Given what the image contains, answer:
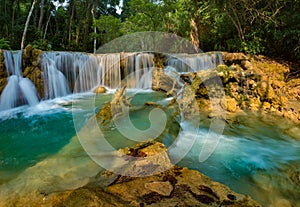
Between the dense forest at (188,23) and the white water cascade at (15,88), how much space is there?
734cm

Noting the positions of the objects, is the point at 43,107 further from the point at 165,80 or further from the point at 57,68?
the point at 165,80

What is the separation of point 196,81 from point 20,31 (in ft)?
59.5

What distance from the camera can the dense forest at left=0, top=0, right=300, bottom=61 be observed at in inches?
430

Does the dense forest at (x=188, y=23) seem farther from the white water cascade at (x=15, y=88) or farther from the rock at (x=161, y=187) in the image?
the rock at (x=161, y=187)

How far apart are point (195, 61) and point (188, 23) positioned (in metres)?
5.97

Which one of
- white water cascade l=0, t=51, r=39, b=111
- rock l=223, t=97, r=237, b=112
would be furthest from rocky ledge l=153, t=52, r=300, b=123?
white water cascade l=0, t=51, r=39, b=111

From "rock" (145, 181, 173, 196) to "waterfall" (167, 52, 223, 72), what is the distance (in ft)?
33.7

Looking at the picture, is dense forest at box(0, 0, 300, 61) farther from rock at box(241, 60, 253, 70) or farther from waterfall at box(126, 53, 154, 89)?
waterfall at box(126, 53, 154, 89)

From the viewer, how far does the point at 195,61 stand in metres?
12.0

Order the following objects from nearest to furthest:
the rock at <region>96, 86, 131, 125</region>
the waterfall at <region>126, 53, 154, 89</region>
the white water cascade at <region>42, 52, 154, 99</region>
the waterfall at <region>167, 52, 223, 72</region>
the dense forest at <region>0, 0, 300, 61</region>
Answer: the rock at <region>96, 86, 131, 125</region> → the white water cascade at <region>42, 52, 154, 99</region> → the dense forest at <region>0, 0, 300, 61</region> → the waterfall at <region>167, 52, 223, 72</region> → the waterfall at <region>126, 53, 154, 89</region>

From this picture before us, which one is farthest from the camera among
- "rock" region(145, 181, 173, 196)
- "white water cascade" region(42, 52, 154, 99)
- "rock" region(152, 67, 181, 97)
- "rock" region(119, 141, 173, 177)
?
"white water cascade" region(42, 52, 154, 99)

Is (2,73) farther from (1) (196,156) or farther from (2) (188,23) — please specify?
(2) (188,23)

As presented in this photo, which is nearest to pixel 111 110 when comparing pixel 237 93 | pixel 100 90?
pixel 237 93

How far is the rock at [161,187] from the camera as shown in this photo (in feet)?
7.10
